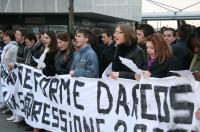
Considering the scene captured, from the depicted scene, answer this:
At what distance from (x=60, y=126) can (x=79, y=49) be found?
Answer: 48.3 inches

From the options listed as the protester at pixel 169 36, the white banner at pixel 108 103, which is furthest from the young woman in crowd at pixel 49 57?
the protester at pixel 169 36

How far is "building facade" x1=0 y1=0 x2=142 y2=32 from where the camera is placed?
3228 cm

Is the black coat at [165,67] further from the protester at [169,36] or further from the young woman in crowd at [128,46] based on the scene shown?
the protester at [169,36]

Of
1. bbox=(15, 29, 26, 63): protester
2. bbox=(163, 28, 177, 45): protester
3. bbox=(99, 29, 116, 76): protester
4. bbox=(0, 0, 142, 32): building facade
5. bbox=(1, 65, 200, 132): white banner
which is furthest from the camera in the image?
bbox=(0, 0, 142, 32): building facade

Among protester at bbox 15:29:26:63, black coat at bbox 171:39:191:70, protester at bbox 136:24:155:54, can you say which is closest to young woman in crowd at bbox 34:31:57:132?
protester at bbox 136:24:155:54

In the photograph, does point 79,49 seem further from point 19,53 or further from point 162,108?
point 19,53

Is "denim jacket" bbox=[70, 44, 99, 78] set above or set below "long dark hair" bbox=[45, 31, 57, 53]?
below

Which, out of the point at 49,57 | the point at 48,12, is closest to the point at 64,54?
the point at 49,57

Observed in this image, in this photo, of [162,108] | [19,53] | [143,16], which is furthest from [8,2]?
[143,16]

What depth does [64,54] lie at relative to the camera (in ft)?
25.0

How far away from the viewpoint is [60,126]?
7.36m

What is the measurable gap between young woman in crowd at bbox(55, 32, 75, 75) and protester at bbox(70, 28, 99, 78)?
1.16 ft

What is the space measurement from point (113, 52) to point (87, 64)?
1403mm

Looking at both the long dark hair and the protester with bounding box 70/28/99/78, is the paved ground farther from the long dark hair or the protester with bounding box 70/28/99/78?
the protester with bounding box 70/28/99/78
